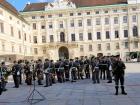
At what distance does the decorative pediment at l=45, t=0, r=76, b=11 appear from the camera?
8055 centimetres

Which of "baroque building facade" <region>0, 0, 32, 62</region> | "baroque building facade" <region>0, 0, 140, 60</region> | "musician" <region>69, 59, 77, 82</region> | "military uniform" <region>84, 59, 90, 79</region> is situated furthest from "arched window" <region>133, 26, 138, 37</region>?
"musician" <region>69, 59, 77, 82</region>

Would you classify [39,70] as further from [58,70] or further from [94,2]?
[94,2]

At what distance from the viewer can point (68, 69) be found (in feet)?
80.7

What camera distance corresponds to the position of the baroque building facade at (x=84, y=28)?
77750 mm

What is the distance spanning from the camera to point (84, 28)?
262 ft

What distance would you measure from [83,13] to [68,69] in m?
55.9

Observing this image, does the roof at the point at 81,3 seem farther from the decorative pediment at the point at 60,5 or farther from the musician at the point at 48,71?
the musician at the point at 48,71

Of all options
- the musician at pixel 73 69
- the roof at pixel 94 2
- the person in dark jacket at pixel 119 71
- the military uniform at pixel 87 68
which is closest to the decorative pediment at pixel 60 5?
the roof at pixel 94 2

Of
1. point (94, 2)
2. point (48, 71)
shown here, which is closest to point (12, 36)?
point (94, 2)

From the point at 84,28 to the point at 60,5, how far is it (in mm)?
7268

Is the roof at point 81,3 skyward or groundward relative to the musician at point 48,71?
skyward

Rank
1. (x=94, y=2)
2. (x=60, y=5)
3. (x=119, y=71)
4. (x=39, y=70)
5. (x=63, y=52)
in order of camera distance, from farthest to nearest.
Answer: (x=94, y=2) < (x=60, y=5) < (x=63, y=52) < (x=39, y=70) < (x=119, y=71)

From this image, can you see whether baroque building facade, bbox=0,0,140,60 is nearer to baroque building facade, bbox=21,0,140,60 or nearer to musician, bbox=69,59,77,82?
baroque building facade, bbox=21,0,140,60

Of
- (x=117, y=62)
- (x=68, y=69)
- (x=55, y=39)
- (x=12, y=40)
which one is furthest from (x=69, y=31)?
(x=117, y=62)
